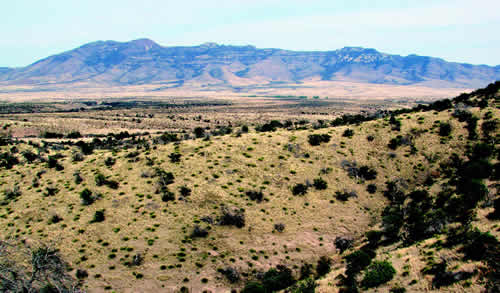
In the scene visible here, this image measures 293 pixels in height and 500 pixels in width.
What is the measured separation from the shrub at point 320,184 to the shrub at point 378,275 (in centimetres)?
2302

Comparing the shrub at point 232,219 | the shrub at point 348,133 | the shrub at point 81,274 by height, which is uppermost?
the shrub at point 348,133

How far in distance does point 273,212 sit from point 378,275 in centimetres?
1987

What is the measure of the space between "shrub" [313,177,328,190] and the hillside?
0.53 feet

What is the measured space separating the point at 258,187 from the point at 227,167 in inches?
295

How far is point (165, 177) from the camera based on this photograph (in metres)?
48.8

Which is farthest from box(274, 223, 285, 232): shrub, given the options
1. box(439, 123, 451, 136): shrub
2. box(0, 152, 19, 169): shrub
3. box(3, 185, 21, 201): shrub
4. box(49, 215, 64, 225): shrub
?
box(0, 152, 19, 169): shrub

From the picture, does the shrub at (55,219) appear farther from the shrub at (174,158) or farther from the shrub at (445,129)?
the shrub at (445,129)

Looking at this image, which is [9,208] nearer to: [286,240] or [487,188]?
[286,240]

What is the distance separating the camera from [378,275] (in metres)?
24.4

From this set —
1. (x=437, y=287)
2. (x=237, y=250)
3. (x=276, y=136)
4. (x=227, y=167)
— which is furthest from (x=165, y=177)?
(x=437, y=287)

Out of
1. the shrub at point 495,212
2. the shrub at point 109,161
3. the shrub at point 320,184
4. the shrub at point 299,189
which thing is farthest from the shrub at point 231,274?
the shrub at point 109,161

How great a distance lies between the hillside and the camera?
26266 mm

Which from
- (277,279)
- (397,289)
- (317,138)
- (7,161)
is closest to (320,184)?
(317,138)

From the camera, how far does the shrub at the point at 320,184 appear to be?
1918 inches
